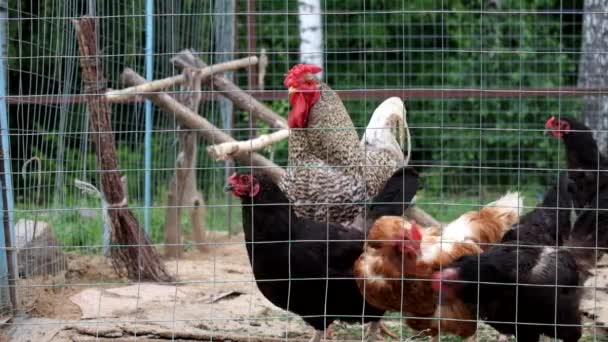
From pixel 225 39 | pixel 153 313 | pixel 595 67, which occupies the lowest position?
pixel 153 313

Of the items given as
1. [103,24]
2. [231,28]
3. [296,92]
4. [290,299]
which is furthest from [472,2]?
[290,299]

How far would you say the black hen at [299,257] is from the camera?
4781 mm

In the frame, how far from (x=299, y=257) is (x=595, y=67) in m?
6.76

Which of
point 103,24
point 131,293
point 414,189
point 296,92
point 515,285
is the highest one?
point 103,24

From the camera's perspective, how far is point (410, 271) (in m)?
4.61

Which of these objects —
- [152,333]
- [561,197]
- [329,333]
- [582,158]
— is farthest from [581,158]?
[152,333]

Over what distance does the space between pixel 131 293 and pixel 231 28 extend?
384cm

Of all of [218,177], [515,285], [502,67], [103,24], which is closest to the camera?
[515,285]

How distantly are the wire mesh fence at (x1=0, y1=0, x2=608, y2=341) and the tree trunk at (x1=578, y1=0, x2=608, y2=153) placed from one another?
0.15ft

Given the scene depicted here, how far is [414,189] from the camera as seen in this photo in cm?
533

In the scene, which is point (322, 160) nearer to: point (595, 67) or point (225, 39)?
point (225, 39)

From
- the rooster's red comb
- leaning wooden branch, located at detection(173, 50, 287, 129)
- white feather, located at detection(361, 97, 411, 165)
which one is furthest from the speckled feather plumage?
leaning wooden branch, located at detection(173, 50, 287, 129)

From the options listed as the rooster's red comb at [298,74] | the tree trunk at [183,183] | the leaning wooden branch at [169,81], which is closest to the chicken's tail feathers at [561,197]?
the rooster's red comb at [298,74]

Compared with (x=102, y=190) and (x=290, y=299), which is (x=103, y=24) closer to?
(x=102, y=190)
